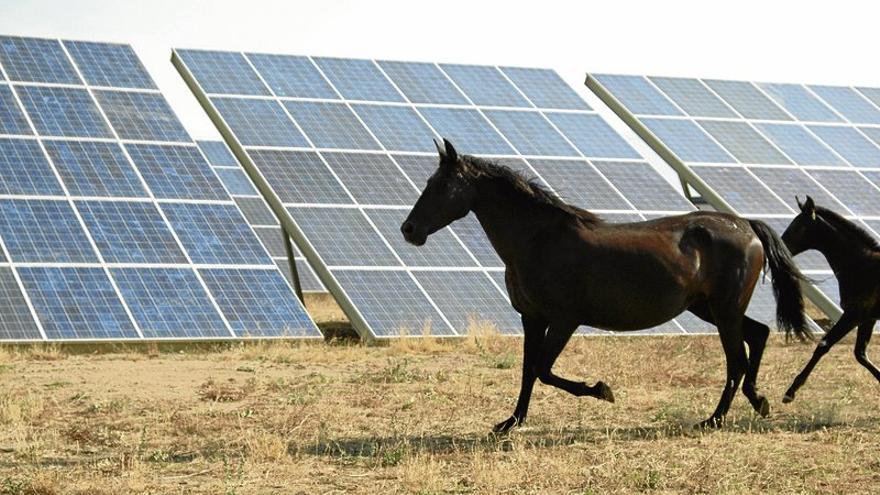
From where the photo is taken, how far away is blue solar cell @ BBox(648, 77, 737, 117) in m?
27.2

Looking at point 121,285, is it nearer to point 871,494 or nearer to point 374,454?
point 374,454

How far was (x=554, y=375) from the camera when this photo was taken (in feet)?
39.5

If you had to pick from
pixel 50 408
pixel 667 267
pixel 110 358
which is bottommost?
pixel 110 358

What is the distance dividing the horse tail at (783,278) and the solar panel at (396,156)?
6158 mm

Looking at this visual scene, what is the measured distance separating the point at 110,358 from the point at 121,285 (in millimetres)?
1247

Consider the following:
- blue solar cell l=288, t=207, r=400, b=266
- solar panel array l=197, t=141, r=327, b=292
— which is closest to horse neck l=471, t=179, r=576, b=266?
blue solar cell l=288, t=207, r=400, b=266

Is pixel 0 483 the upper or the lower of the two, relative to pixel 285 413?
upper

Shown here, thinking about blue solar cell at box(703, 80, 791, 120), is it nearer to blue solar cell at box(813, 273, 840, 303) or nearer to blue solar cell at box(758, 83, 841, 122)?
blue solar cell at box(758, 83, 841, 122)

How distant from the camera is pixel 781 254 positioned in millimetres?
13359

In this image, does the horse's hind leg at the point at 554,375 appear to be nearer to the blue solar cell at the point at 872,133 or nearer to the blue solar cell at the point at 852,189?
the blue solar cell at the point at 852,189

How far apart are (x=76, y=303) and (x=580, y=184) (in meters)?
8.33

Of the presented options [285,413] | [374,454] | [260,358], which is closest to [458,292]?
[260,358]

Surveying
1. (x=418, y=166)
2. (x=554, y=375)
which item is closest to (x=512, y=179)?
(x=554, y=375)

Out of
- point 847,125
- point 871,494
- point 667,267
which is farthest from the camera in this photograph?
point 847,125
